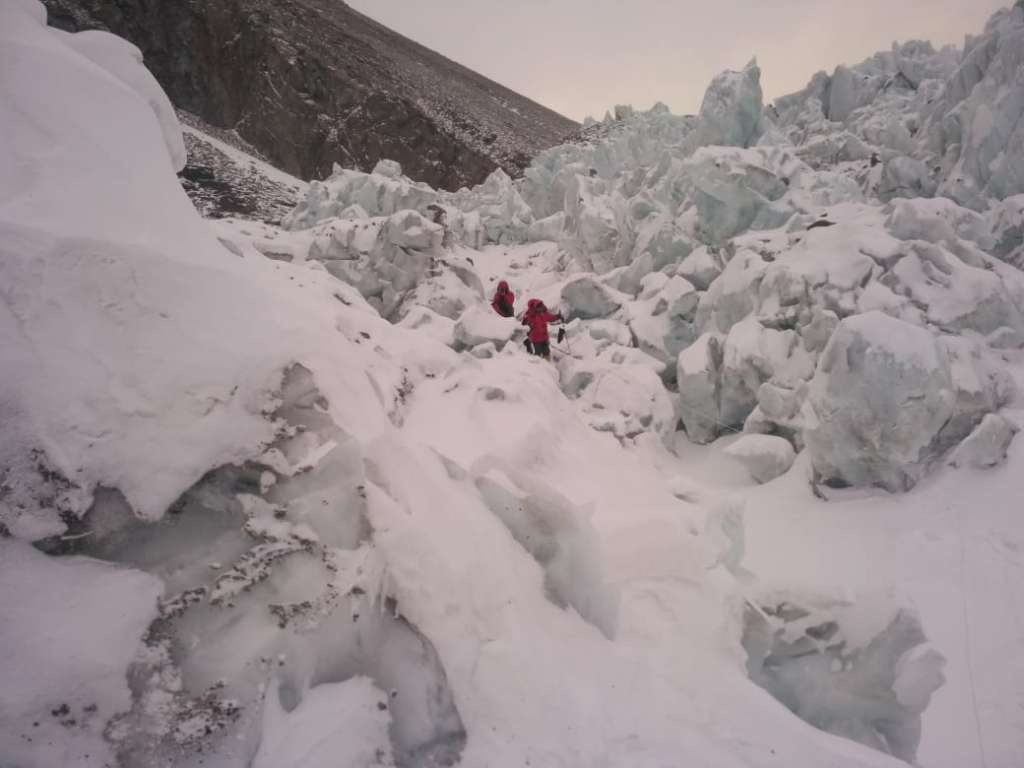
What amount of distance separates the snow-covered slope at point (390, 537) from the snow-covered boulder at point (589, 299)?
3.89 m

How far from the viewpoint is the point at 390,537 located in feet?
8.13

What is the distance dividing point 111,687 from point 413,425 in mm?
2514

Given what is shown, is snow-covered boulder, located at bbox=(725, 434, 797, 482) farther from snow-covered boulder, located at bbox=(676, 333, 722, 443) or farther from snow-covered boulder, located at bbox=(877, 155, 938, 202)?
snow-covered boulder, located at bbox=(877, 155, 938, 202)

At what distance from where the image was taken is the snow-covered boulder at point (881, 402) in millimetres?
4594

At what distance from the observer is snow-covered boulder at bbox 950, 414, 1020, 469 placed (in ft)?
15.0

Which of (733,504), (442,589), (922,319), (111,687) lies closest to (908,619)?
(733,504)

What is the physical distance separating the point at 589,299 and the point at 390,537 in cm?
709

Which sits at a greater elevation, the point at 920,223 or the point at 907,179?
the point at 907,179

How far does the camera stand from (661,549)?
3438mm

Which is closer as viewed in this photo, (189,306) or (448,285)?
(189,306)

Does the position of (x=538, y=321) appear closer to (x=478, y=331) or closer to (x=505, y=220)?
(x=478, y=331)

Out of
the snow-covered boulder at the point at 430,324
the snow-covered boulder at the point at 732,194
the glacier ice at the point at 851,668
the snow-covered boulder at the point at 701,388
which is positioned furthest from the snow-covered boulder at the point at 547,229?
the glacier ice at the point at 851,668

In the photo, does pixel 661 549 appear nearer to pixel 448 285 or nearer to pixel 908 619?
pixel 908 619

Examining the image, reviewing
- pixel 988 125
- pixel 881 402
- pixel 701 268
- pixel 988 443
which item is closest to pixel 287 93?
pixel 701 268
